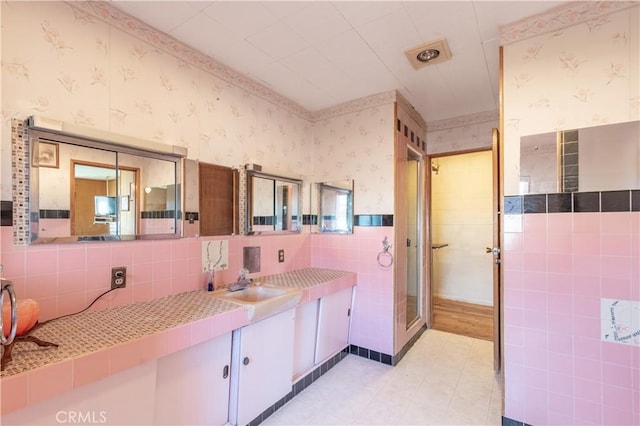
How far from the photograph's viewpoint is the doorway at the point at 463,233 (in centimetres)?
442

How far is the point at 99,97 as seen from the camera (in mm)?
1567

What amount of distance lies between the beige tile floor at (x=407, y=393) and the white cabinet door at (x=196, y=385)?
0.44m

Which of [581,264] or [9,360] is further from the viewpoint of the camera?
[581,264]

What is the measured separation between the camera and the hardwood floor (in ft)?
11.3

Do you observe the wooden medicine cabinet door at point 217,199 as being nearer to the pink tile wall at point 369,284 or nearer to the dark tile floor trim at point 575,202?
the pink tile wall at point 369,284

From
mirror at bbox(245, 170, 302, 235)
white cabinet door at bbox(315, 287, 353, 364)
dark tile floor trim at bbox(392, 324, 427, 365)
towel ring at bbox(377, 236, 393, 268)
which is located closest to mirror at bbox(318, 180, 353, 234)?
mirror at bbox(245, 170, 302, 235)

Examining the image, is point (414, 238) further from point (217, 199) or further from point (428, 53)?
point (217, 199)

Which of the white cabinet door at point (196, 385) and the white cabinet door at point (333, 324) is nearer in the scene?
the white cabinet door at point (196, 385)

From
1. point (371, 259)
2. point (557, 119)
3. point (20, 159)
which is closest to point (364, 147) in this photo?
point (371, 259)

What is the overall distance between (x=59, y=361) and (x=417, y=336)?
3.10 metres

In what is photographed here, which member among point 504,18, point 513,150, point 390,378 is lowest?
point 390,378

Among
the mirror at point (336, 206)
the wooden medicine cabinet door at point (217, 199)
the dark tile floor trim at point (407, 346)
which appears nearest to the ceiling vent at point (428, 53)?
the mirror at point (336, 206)

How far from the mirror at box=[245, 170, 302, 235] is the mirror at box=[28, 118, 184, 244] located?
Answer: 62 centimetres

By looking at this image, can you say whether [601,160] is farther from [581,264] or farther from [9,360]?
[9,360]
